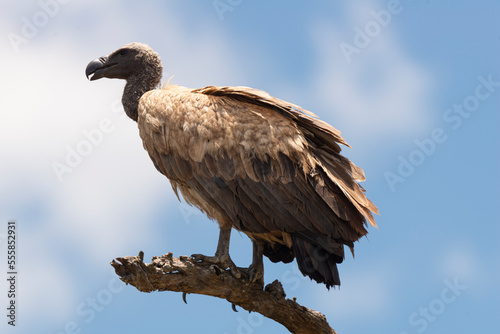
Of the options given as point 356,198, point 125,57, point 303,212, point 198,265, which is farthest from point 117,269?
point 125,57

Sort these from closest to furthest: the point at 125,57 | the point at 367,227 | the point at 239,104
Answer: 1. the point at 367,227
2. the point at 239,104
3. the point at 125,57

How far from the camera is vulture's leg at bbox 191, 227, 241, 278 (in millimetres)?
8086

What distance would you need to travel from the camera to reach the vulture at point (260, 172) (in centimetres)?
784

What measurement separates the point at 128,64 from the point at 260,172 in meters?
2.92

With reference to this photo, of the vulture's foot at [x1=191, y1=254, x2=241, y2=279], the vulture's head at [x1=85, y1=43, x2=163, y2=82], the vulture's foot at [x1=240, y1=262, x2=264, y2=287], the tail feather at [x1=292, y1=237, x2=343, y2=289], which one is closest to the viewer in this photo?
the tail feather at [x1=292, y1=237, x2=343, y2=289]

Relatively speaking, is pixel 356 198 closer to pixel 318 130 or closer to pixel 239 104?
pixel 318 130

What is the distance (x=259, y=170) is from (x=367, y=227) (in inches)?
54.2

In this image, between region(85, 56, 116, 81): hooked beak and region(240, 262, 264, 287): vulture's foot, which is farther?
region(85, 56, 116, 81): hooked beak

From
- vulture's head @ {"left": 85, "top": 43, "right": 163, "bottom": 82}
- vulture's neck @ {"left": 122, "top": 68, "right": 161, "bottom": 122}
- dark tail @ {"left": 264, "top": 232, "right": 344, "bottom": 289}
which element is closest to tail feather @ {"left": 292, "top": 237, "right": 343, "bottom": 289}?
dark tail @ {"left": 264, "top": 232, "right": 344, "bottom": 289}

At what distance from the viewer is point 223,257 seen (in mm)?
8172

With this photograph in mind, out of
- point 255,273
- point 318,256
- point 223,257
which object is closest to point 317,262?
point 318,256

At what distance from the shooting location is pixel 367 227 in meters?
7.97

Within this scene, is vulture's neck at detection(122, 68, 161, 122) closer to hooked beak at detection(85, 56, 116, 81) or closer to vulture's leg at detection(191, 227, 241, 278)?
hooked beak at detection(85, 56, 116, 81)

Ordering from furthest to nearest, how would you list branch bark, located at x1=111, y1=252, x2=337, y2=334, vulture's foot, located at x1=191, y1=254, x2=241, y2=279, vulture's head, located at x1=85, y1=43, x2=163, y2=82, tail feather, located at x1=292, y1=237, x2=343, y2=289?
vulture's head, located at x1=85, y1=43, x2=163, y2=82
vulture's foot, located at x1=191, y1=254, x2=241, y2=279
tail feather, located at x1=292, y1=237, x2=343, y2=289
branch bark, located at x1=111, y1=252, x2=337, y2=334
